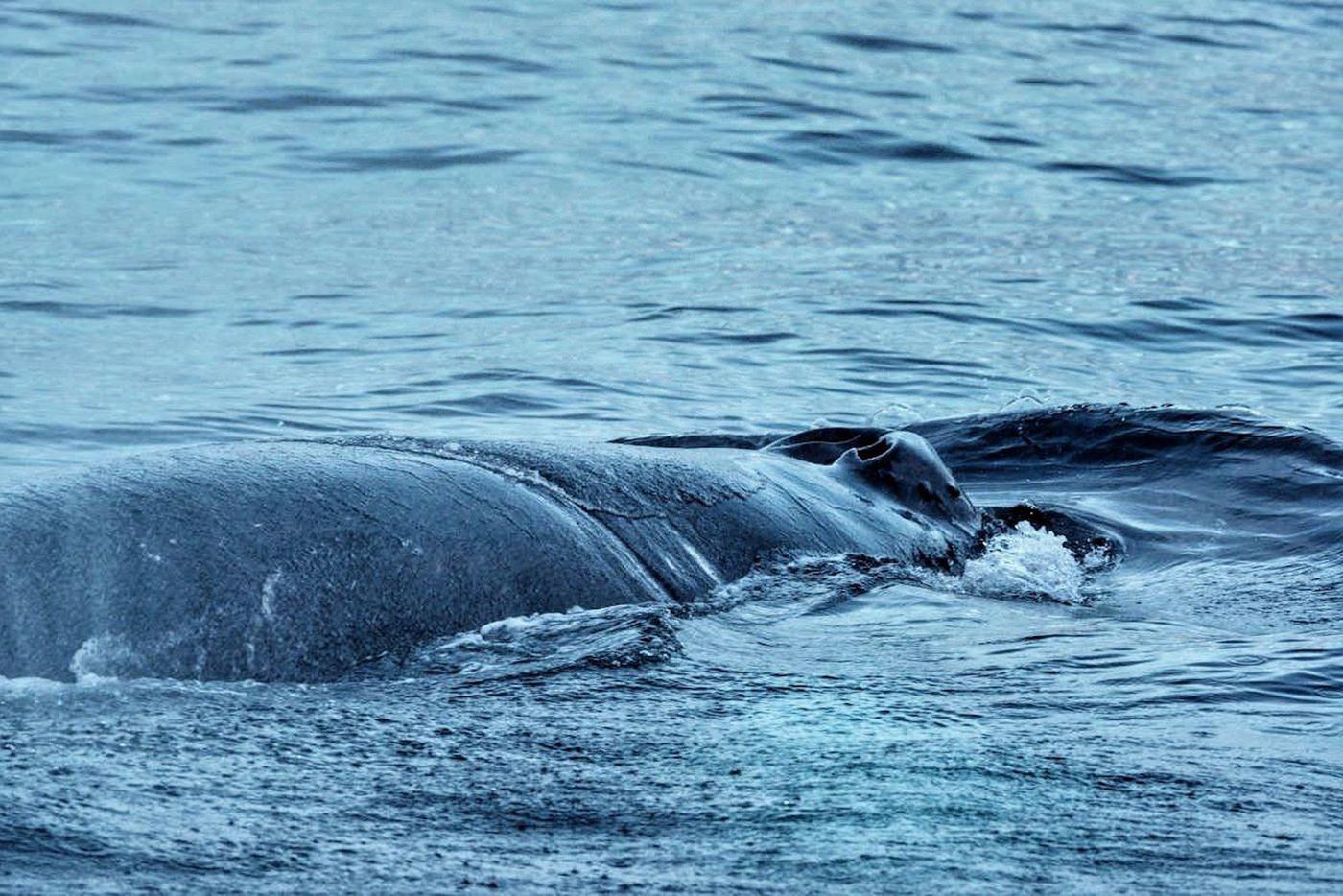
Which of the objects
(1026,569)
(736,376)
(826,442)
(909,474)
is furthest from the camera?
(736,376)

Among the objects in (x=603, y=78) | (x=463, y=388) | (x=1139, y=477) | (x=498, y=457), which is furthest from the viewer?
(x=603, y=78)

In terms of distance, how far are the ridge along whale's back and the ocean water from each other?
0.36ft

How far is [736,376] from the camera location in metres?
12.7

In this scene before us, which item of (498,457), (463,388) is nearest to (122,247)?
(463,388)

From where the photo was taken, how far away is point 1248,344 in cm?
1423

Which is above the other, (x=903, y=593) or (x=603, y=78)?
(x=603, y=78)

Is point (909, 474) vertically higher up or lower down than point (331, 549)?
lower down

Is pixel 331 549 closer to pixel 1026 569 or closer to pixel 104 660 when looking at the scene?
pixel 104 660

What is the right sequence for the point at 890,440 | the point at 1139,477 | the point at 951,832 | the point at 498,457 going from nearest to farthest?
the point at 951,832 → the point at 498,457 → the point at 890,440 → the point at 1139,477

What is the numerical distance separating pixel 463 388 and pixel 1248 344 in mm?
5644

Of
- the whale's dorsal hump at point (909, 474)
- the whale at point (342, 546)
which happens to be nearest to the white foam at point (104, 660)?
the whale at point (342, 546)

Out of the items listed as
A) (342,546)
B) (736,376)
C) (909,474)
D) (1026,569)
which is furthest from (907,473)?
(736,376)

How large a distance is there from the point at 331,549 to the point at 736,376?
707 centimetres

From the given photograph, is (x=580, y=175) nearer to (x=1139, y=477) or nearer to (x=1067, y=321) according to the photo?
(x=1067, y=321)
